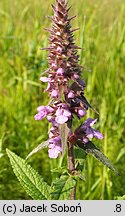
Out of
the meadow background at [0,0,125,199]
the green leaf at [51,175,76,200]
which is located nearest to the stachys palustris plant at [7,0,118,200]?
the green leaf at [51,175,76,200]

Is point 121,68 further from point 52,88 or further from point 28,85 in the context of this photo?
point 52,88

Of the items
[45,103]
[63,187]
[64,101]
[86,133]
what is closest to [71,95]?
[64,101]

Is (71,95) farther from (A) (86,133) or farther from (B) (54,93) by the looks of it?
(A) (86,133)

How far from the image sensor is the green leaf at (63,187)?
4.10 ft

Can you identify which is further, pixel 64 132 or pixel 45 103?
pixel 45 103

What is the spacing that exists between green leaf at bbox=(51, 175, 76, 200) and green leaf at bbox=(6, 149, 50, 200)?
83 mm

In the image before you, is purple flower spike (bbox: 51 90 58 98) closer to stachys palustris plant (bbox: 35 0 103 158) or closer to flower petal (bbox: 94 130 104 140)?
stachys palustris plant (bbox: 35 0 103 158)

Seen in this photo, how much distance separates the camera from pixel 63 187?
1.27 meters

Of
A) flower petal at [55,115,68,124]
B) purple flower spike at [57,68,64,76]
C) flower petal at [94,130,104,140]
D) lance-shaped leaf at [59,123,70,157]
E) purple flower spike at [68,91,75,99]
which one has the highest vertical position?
purple flower spike at [57,68,64,76]

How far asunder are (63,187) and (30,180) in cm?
14

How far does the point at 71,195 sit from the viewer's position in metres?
1.34

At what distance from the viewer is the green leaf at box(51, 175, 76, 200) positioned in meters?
1.25

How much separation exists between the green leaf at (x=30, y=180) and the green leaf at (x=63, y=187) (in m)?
0.08

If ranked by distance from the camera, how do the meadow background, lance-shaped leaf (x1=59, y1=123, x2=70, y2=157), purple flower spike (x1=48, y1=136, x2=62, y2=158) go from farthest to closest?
the meadow background, purple flower spike (x1=48, y1=136, x2=62, y2=158), lance-shaped leaf (x1=59, y1=123, x2=70, y2=157)
